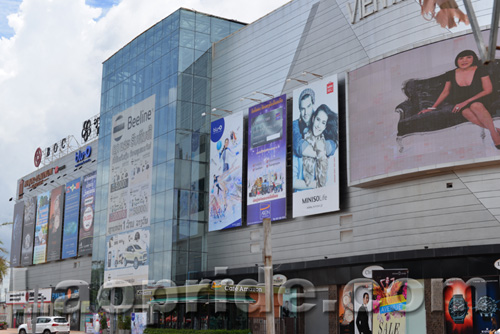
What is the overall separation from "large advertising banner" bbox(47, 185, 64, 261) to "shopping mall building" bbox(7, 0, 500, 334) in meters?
15.7

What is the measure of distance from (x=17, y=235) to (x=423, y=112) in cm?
6425

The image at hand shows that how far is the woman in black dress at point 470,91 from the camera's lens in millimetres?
31109

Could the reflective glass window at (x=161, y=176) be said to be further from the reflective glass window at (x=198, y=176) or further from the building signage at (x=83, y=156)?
the building signage at (x=83, y=156)

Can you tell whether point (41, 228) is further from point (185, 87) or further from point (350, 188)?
point (350, 188)

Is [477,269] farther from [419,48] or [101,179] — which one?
[101,179]

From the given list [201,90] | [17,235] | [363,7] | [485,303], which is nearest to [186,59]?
[201,90]

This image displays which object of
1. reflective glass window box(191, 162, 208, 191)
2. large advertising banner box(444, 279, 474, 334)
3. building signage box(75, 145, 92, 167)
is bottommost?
large advertising banner box(444, 279, 474, 334)

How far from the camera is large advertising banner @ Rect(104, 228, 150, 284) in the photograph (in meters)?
48.6

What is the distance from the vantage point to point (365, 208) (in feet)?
117

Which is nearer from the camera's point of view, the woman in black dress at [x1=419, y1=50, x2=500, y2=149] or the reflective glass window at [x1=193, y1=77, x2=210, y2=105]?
the woman in black dress at [x1=419, y1=50, x2=500, y2=149]

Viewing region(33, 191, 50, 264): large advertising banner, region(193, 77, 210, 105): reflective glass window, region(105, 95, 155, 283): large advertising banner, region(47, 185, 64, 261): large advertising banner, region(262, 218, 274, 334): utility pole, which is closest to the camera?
region(262, 218, 274, 334): utility pole

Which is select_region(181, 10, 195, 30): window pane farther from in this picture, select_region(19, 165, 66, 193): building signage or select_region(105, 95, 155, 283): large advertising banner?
select_region(19, 165, 66, 193): building signage

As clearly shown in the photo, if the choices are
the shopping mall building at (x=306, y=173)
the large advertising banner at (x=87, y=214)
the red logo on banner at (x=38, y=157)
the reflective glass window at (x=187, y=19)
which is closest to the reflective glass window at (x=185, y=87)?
the shopping mall building at (x=306, y=173)

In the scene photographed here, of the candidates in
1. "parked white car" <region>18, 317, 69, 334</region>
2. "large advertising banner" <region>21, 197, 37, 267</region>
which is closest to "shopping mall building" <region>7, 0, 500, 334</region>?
"parked white car" <region>18, 317, 69, 334</region>
